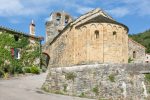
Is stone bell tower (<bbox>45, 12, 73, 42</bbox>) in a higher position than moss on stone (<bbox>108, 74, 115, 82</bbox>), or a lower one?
higher

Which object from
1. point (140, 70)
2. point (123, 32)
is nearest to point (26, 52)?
point (123, 32)

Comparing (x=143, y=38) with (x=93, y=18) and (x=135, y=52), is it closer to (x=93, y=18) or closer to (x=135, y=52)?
(x=135, y=52)

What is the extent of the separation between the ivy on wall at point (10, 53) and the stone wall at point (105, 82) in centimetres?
1138

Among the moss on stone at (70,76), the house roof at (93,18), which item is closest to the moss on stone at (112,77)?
the moss on stone at (70,76)

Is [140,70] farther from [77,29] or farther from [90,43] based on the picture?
[77,29]

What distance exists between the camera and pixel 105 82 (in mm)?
23109

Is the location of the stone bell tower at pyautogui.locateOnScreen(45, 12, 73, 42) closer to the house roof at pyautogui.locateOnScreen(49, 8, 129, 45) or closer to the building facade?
the house roof at pyautogui.locateOnScreen(49, 8, 129, 45)

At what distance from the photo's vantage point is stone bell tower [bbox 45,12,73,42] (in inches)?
2178

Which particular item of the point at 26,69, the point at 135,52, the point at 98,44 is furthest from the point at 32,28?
the point at 135,52

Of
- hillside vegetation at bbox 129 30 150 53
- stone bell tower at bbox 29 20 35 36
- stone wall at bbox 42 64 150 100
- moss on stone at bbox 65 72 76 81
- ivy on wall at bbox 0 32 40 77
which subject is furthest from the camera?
hillside vegetation at bbox 129 30 150 53

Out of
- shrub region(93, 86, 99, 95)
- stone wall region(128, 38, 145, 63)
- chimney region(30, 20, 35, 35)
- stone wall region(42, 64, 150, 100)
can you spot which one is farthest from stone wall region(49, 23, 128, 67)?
shrub region(93, 86, 99, 95)

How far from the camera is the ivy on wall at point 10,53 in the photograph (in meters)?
36.0

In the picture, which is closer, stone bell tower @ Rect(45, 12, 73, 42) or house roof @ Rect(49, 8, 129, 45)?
house roof @ Rect(49, 8, 129, 45)

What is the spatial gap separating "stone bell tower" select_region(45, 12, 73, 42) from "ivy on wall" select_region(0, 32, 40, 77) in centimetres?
1393
